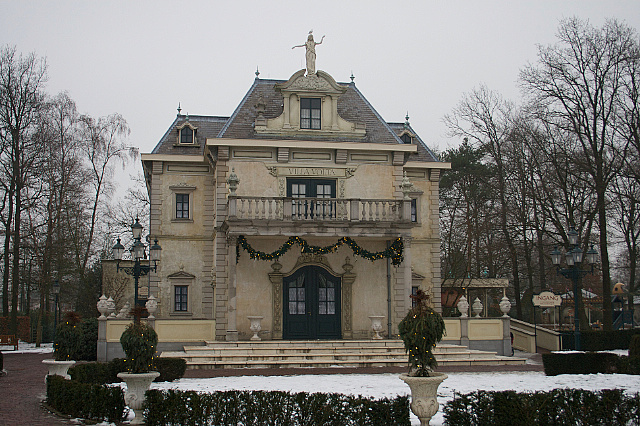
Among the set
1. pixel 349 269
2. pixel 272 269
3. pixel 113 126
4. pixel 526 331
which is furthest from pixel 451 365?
pixel 113 126

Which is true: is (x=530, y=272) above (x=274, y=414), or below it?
above

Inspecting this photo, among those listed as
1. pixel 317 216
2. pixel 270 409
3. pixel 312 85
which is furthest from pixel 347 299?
pixel 270 409

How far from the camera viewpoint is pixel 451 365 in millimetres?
21297

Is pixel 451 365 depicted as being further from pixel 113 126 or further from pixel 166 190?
pixel 113 126

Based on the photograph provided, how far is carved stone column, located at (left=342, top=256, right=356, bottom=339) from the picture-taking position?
25.2 meters

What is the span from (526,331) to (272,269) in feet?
41.0

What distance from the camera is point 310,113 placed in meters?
26.3

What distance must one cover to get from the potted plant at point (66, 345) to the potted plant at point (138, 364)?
12.7 ft

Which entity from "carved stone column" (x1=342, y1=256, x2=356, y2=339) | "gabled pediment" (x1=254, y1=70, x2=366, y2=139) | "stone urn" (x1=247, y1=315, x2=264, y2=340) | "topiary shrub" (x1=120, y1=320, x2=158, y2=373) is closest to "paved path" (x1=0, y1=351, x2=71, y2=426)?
"topiary shrub" (x1=120, y1=320, x2=158, y2=373)

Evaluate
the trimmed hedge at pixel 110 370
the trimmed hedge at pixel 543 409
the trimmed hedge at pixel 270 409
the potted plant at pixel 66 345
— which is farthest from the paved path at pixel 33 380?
the trimmed hedge at pixel 543 409

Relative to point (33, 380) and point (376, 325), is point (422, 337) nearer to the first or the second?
point (33, 380)

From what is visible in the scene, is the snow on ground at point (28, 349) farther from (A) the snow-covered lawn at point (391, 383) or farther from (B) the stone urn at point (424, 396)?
(B) the stone urn at point (424, 396)

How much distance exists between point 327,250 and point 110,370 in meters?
10.4

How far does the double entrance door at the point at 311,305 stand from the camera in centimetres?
2498
